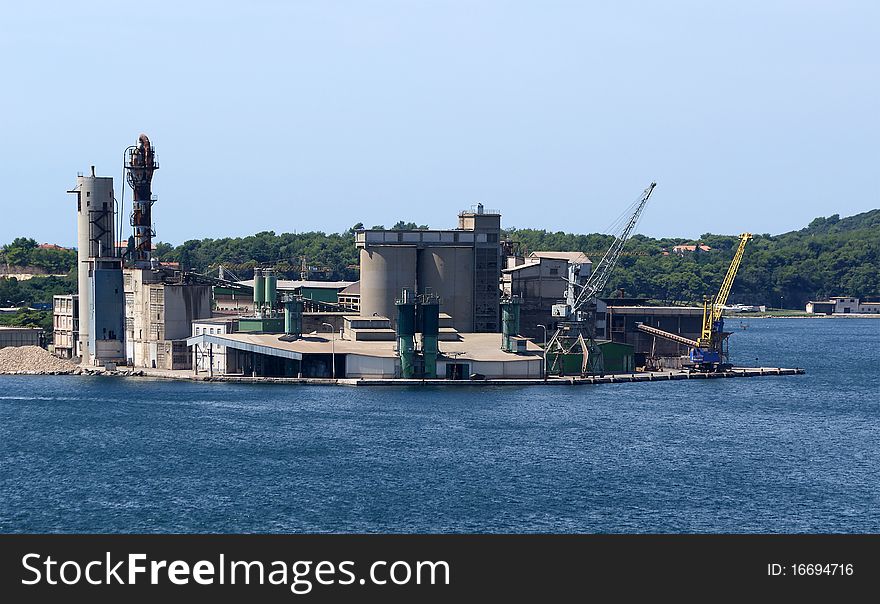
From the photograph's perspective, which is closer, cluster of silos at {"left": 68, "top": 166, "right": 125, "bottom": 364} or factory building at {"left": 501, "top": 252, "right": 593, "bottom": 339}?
cluster of silos at {"left": 68, "top": 166, "right": 125, "bottom": 364}

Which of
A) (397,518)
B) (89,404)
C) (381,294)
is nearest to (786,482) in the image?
(397,518)

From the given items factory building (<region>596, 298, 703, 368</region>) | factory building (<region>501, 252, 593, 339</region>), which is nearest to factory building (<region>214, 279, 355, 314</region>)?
factory building (<region>501, 252, 593, 339</region>)

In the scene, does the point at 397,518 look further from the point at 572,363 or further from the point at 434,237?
the point at 434,237

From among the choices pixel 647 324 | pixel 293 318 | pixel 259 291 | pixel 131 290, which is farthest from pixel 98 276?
pixel 647 324

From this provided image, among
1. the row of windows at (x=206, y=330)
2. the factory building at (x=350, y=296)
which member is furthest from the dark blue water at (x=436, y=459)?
the factory building at (x=350, y=296)

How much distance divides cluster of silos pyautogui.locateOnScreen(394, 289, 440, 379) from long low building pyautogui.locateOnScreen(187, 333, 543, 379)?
35.1 inches

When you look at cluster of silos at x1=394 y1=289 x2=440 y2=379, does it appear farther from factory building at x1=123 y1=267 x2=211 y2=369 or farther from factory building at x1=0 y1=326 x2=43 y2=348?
factory building at x1=0 y1=326 x2=43 y2=348

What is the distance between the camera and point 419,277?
147625mm

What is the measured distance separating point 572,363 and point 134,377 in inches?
1548

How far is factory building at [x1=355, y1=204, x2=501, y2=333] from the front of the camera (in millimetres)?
146625

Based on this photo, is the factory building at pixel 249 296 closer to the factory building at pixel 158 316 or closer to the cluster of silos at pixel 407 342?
the factory building at pixel 158 316

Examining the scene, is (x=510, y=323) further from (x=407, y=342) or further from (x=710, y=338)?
(x=710, y=338)

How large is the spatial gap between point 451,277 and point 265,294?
17910mm

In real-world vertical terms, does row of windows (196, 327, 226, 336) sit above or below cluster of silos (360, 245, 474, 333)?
below
